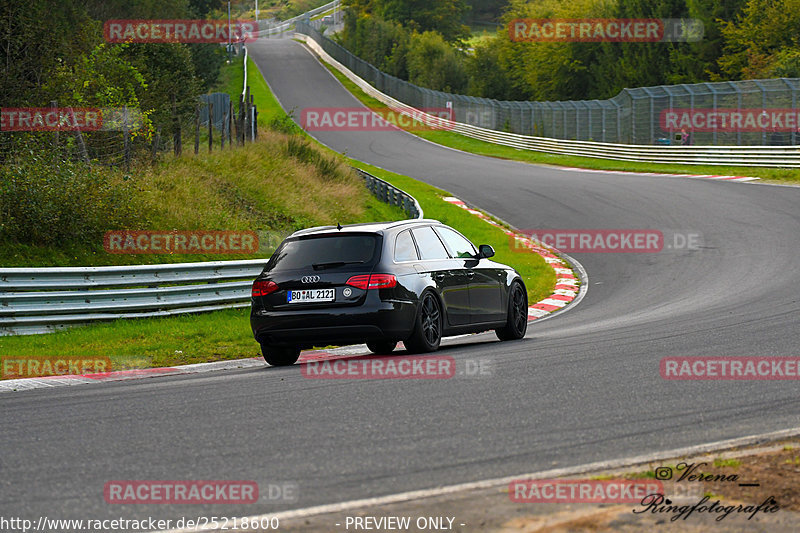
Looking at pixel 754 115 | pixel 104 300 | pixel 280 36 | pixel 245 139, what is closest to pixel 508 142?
pixel 754 115

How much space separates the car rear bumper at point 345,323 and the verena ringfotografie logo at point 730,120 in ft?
97.6

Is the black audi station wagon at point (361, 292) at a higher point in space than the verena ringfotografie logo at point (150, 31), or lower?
lower

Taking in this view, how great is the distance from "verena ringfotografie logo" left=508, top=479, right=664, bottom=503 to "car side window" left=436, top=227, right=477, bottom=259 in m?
7.23

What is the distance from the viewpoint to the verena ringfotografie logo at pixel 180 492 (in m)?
5.41

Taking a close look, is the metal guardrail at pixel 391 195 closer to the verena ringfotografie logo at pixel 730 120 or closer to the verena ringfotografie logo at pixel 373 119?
the verena ringfotografie logo at pixel 730 120

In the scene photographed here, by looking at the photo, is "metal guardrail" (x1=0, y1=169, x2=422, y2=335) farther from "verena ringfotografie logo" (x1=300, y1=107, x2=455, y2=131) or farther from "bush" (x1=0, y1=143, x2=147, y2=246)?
"verena ringfotografie logo" (x1=300, y1=107, x2=455, y2=131)

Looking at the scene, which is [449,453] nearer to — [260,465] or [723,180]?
[260,465]

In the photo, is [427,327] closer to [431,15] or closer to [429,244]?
[429,244]

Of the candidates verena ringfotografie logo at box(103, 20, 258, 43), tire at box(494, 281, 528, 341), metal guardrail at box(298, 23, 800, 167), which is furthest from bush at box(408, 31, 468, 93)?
tire at box(494, 281, 528, 341)

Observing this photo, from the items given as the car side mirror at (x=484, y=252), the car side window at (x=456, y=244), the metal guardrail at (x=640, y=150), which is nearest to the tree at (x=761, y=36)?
the metal guardrail at (x=640, y=150)

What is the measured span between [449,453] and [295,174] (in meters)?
22.9

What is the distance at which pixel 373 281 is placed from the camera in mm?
10992

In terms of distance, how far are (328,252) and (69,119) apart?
13.2 m

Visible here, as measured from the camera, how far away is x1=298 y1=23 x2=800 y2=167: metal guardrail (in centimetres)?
3741
